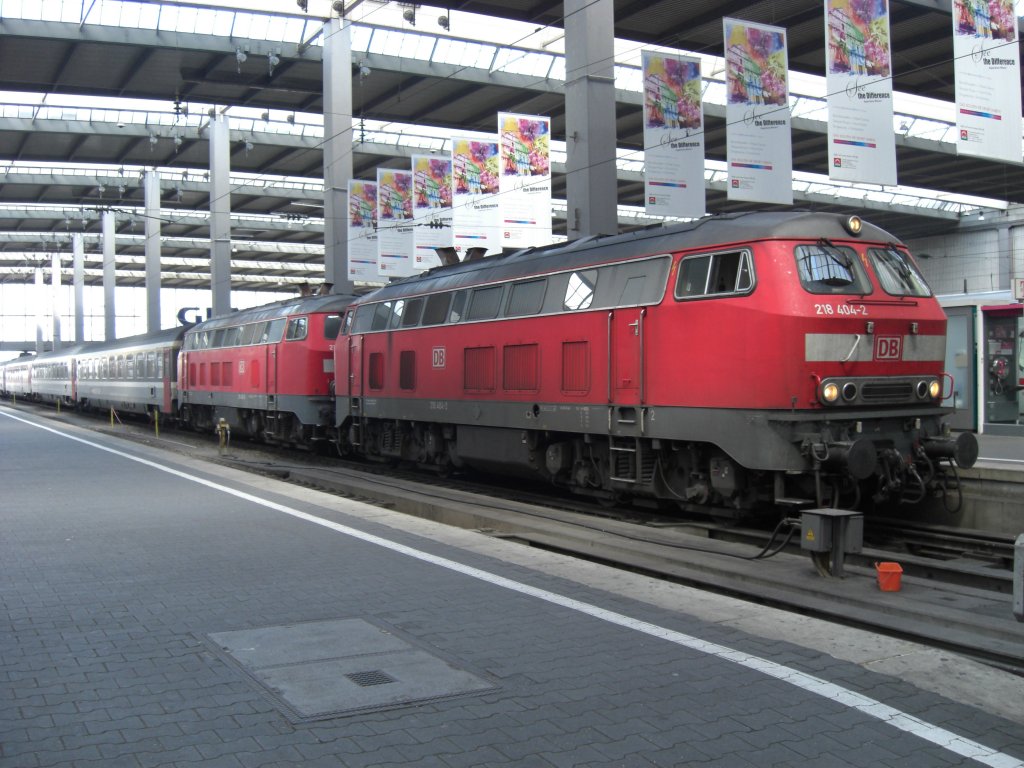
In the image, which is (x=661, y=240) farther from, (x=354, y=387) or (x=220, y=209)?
(x=220, y=209)

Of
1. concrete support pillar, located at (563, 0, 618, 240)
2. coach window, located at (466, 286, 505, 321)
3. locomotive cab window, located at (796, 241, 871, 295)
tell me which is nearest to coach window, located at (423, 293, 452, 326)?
coach window, located at (466, 286, 505, 321)

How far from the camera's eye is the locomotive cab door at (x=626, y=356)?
11.8 metres

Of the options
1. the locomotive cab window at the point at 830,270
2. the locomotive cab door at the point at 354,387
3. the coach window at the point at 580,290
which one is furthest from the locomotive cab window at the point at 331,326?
the locomotive cab window at the point at 830,270

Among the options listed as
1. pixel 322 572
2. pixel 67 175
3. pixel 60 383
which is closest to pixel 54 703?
pixel 322 572

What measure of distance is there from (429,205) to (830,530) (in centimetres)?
2081

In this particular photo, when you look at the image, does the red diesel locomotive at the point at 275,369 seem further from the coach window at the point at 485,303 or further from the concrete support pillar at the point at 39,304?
the concrete support pillar at the point at 39,304

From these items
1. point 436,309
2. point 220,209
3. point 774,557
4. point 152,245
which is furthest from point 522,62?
point 152,245

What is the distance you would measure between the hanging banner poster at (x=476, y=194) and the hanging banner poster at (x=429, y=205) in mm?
3104

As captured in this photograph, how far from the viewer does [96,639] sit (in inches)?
250

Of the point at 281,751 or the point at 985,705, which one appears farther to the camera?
the point at 985,705

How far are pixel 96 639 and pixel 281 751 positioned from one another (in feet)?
8.24

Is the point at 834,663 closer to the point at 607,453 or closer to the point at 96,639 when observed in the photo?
the point at 96,639

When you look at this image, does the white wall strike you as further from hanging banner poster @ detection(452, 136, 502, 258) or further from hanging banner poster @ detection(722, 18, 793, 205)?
hanging banner poster @ detection(722, 18, 793, 205)

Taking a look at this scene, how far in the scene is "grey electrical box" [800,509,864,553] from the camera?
327 inches
